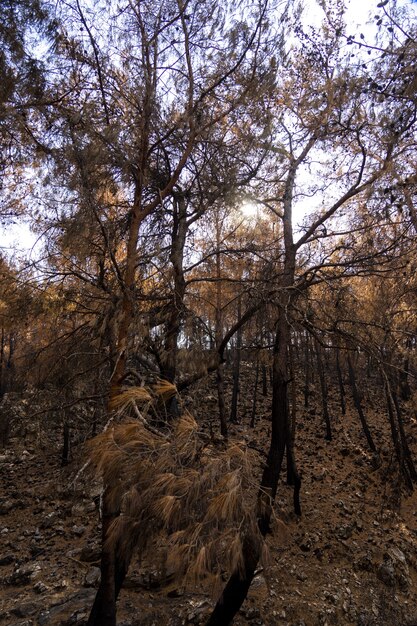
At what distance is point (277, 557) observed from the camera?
741cm

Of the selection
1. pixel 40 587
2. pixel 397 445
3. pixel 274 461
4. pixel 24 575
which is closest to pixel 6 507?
pixel 24 575

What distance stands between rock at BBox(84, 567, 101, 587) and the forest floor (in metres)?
0.02

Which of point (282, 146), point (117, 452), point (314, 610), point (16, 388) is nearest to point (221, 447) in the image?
point (117, 452)

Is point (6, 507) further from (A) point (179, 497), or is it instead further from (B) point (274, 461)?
(A) point (179, 497)

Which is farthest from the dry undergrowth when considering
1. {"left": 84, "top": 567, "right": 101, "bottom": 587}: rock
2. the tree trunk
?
{"left": 84, "top": 567, "right": 101, "bottom": 587}: rock

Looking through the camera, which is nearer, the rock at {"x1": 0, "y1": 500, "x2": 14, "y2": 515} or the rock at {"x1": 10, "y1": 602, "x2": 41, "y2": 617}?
the rock at {"x1": 10, "y1": 602, "x2": 41, "y2": 617}

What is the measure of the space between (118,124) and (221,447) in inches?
129

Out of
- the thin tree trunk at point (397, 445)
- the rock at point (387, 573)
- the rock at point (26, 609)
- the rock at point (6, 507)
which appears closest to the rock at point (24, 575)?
the rock at point (26, 609)

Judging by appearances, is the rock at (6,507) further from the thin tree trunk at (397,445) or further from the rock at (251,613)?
the thin tree trunk at (397,445)

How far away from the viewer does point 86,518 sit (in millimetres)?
8734

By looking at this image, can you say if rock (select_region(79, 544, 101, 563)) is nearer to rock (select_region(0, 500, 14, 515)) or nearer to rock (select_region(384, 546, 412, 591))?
rock (select_region(0, 500, 14, 515))

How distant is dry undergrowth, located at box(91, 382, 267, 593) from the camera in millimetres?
2170

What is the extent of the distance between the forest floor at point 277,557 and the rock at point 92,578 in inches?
0.7

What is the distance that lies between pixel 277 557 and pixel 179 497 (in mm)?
6257
